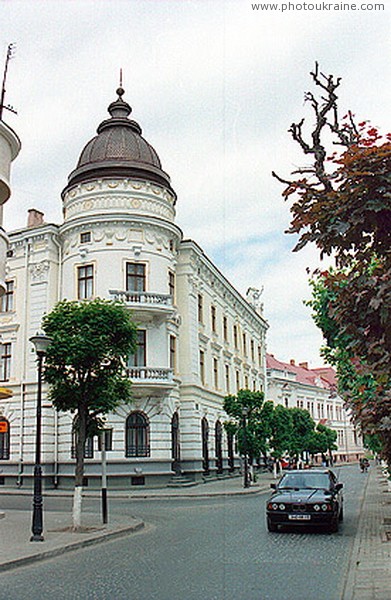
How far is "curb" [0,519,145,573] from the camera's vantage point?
11.0 metres

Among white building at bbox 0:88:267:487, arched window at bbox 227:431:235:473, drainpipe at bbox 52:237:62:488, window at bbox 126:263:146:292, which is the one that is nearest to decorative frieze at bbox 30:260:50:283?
white building at bbox 0:88:267:487

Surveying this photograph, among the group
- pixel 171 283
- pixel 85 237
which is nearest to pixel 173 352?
pixel 171 283

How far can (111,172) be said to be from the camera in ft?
112

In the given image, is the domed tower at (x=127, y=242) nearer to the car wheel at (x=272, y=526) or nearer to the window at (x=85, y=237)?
the window at (x=85, y=237)

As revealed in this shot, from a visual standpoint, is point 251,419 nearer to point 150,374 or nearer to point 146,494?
point 150,374

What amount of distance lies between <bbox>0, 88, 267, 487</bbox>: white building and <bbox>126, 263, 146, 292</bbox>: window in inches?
2.1

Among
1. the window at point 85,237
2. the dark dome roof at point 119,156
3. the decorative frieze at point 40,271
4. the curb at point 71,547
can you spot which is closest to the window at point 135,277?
the window at point 85,237

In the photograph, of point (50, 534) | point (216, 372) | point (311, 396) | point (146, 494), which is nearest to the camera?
point (50, 534)

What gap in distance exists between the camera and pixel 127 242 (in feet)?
110

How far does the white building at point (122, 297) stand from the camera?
32281mm

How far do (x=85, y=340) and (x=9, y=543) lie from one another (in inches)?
213

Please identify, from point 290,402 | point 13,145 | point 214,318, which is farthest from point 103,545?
point 290,402

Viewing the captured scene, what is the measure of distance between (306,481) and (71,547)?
6053mm

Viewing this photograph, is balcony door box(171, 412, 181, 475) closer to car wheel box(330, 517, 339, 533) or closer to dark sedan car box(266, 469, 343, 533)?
dark sedan car box(266, 469, 343, 533)
